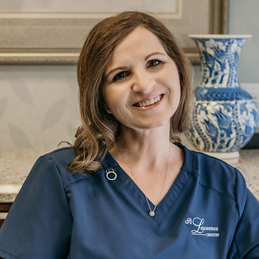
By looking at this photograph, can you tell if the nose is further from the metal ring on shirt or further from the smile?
the metal ring on shirt

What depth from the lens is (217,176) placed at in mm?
1336

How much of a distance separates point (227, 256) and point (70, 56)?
0.95 m

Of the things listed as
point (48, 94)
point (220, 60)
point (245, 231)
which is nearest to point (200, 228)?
point (245, 231)

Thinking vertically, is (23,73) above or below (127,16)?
below

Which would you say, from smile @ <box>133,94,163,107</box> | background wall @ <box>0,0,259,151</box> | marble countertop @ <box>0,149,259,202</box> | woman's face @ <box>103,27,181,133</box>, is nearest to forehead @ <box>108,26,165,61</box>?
woman's face @ <box>103,27,181,133</box>

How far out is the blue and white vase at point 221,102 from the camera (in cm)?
167

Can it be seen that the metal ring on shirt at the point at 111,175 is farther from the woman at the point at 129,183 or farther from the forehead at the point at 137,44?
the forehead at the point at 137,44

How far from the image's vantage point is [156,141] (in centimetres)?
132

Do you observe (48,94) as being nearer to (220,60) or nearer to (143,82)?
(220,60)

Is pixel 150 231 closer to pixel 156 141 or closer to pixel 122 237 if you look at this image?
pixel 122 237

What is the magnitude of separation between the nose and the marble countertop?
0.50 metres

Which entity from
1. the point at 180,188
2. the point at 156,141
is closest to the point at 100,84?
the point at 156,141

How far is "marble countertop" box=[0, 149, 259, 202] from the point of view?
149cm

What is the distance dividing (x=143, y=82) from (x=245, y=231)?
45cm
